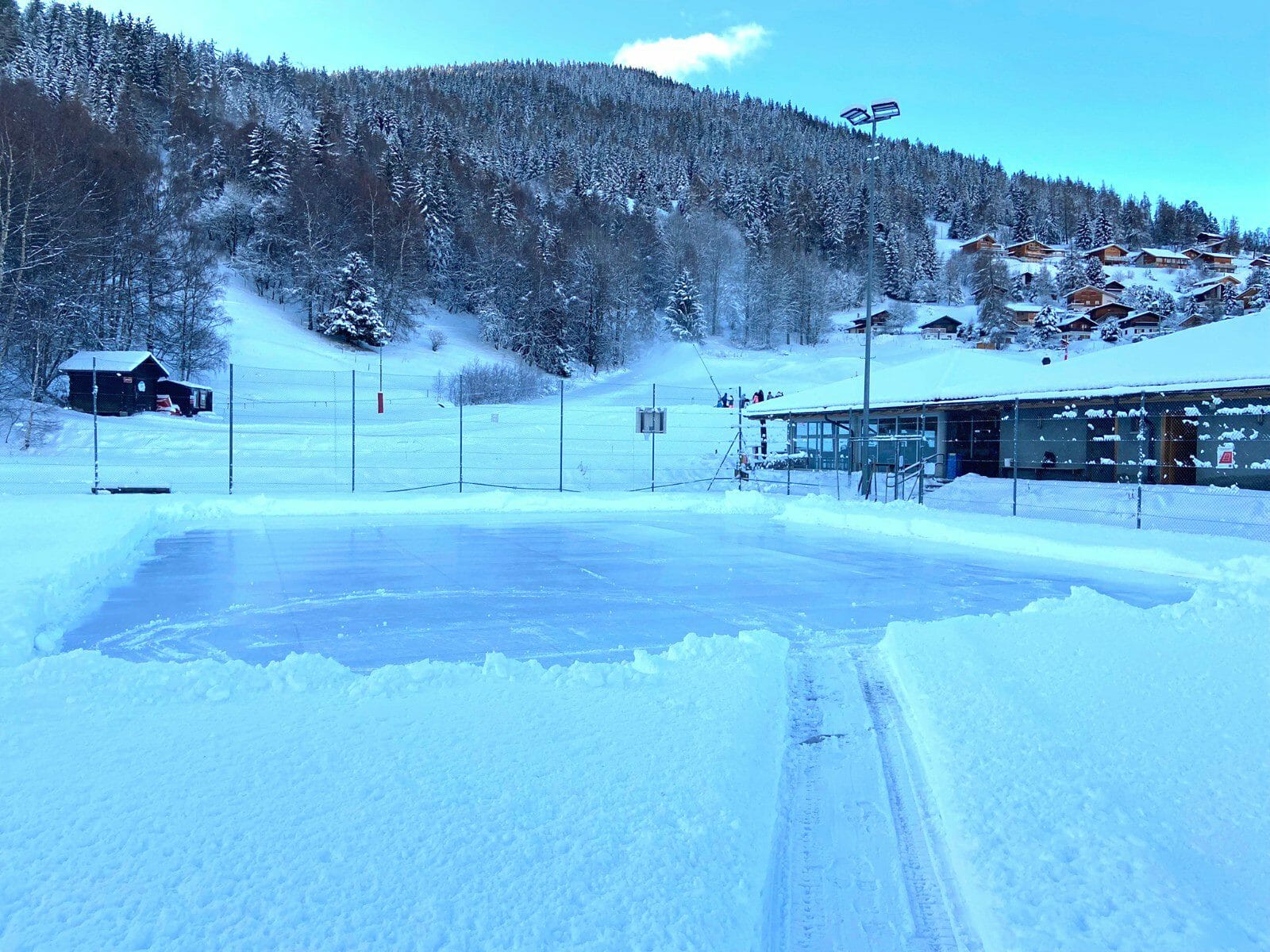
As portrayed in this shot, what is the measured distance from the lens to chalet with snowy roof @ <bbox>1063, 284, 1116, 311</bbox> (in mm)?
85562

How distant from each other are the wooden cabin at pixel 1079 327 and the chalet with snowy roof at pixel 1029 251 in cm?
3783

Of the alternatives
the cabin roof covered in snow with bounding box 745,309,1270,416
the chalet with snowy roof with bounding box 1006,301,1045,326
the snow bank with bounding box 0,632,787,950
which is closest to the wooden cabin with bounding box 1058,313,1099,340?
the chalet with snowy roof with bounding box 1006,301,1045,326

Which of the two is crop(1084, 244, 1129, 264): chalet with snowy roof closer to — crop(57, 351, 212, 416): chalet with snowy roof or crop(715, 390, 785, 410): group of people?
crop(715, 390, 785, 410): group of people

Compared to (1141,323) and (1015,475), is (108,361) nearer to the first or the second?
(1015,475)

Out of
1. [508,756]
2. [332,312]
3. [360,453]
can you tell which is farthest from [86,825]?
[332,312]

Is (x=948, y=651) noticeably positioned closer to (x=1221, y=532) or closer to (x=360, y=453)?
(x=1221, y=532)

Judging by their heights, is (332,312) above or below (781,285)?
below

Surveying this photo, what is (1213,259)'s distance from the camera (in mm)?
106125

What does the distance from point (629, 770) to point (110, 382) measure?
34642mm

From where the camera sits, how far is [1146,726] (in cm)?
379

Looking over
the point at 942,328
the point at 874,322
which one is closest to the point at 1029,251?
the point at 942,328

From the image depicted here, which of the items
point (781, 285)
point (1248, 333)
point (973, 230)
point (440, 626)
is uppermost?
point (973, 230)

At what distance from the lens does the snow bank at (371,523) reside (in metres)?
6.60

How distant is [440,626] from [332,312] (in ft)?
160
